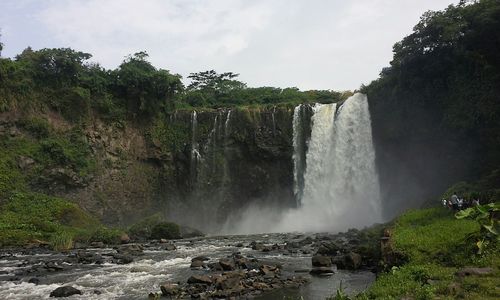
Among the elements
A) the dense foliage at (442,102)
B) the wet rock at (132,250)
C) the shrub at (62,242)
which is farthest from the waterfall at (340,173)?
the shrub at (62,242)

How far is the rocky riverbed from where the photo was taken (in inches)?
575

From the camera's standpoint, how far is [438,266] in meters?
12.7

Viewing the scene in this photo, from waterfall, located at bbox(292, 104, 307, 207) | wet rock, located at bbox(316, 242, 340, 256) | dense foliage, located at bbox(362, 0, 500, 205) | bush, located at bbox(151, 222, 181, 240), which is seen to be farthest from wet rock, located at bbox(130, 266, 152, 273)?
waterfall, located at bbox(292, 104, 307, 207)

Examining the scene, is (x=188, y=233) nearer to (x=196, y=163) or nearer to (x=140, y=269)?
(x=196, y=163)

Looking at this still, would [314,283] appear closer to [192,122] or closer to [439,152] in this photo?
[439,152]

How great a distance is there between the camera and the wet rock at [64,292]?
48.4 feet

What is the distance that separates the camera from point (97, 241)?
30.1 m

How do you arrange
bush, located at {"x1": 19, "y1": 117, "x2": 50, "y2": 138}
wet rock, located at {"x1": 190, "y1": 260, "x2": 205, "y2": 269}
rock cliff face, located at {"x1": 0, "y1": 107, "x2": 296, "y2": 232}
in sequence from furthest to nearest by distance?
rock cliff face, located at {"x1": 0, "y1": 107, "x2": 296, "y2": 232} → bush, located at {"x1": 19, "y1": 117, "x2": 50, "y2": 138} → wet rock, located at {"x1": 190, "y1": 260, "x2": 205, "y2": 269}

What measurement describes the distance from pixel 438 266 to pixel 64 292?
11.6 metres

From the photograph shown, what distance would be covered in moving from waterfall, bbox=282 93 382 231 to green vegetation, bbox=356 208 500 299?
727 inches

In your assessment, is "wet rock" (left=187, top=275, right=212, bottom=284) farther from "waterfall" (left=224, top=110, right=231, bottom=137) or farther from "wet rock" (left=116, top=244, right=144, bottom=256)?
"waterfall" (left=224, top=110, right=231, bottom=137)

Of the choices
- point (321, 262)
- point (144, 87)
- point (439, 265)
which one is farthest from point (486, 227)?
point (144, 87)

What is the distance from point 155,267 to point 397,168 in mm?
23358

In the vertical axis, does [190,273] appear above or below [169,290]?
below
